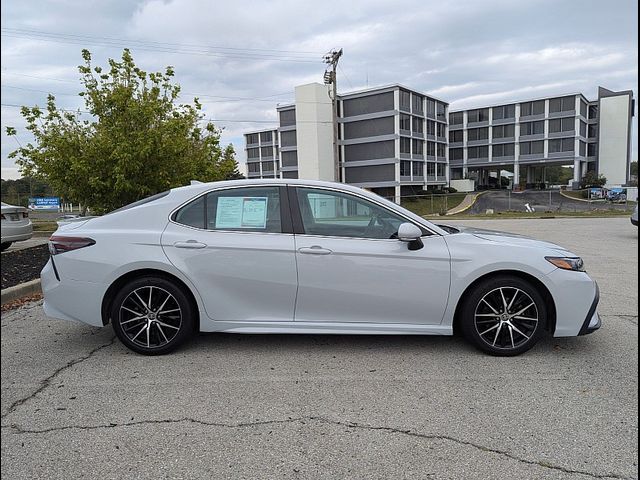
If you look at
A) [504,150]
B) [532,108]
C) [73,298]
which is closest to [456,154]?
[504,150]

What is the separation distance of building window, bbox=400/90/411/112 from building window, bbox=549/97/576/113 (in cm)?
2729

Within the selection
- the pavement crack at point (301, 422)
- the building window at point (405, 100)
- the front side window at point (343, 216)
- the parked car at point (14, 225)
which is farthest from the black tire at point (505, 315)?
the building window at point (405, 100)

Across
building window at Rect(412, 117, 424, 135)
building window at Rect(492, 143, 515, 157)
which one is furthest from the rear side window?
building window at Rect(492, 143, 515, 157)

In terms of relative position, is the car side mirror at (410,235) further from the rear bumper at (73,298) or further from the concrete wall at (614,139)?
the concrete wall at (614,139)

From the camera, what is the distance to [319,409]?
3.14 meters

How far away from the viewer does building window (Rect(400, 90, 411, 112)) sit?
56.2 metres

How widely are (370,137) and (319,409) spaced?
56.0 metres

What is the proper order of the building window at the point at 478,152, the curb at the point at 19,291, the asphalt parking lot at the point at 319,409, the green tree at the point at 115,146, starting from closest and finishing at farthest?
the asphalt parking lot at the point at 319,409
the curb at the point at 19,291
the green tree at the point at 115,146
the building window at the point at 478,152

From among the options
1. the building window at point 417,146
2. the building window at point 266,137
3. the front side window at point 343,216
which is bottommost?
the front side window at point 343,216

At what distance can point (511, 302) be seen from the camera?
400 centimetres

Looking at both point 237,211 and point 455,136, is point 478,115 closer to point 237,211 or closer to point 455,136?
point 455,136

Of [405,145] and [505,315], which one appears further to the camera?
[405,145]

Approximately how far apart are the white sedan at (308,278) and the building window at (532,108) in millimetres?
Result: 76912

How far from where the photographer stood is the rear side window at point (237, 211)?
13.6ft
